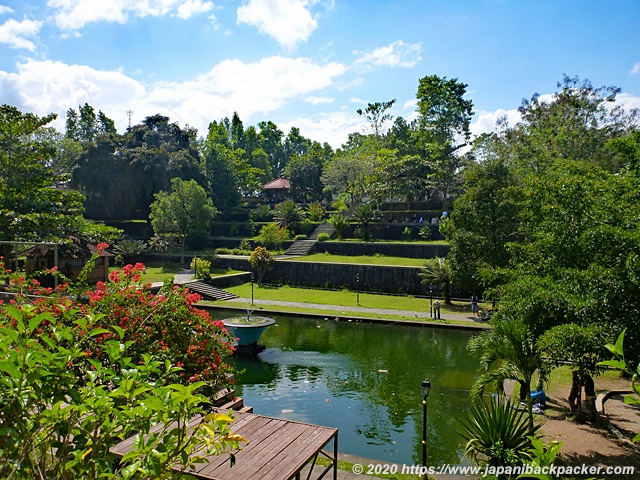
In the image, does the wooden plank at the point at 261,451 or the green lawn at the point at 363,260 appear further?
the green lawn at the point at 363,260

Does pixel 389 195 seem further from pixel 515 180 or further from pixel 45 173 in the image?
pixel 45 173

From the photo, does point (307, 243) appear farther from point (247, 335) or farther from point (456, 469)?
point (456, 469)

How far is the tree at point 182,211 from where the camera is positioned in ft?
98.6

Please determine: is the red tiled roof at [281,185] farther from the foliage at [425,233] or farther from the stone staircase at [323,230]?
the foliage at [425,233]

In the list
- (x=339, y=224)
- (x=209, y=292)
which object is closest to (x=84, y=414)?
(x=209, y=292)

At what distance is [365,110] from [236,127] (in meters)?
29.5

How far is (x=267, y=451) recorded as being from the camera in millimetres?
4934

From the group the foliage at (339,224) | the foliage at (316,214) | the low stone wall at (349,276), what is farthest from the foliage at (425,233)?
the foliage at (316,214)

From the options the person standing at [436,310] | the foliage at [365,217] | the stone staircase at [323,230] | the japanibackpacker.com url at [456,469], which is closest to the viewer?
the japanibackpacker.com url at [456,469]

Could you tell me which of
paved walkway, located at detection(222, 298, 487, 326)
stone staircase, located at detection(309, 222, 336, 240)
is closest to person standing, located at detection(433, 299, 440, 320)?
paved walkway, located at detection(222, 298, 487, 326)

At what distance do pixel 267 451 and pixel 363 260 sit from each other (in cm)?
2222

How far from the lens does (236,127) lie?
6675cm

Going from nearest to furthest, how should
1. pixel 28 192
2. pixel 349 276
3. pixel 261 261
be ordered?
pixel 28 192 < pixel 349 276 < pixel 261 261

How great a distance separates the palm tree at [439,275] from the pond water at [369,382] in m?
4.59
